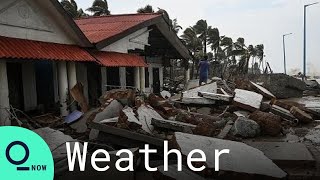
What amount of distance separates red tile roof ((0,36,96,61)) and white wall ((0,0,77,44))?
0.72 feet

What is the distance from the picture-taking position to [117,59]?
1398 cm

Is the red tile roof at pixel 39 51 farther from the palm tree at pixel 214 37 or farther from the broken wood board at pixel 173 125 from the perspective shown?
the palm tree at pixel 214 37

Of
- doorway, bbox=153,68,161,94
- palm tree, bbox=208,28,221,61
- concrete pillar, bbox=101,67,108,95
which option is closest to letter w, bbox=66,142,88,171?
concrete pillar, bbox=101,67,108,95

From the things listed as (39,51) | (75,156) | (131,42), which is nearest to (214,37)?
(131,42)

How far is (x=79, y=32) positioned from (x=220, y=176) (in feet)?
27.9

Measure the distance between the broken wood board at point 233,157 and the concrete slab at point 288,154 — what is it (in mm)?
306

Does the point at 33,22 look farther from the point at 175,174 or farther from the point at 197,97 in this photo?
the point at 175,174

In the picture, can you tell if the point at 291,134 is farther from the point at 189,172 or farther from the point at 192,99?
the point at 189,172

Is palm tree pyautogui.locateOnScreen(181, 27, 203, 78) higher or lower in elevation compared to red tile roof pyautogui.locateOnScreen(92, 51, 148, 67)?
higher

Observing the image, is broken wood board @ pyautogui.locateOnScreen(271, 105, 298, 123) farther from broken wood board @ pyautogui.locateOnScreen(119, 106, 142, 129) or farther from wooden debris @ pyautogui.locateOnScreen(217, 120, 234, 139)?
broken wood board @ pyautogui.locateOnScreen(119, 106, 142, 129)

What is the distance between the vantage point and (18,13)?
9844mm

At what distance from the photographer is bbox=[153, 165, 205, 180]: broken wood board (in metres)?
4.70

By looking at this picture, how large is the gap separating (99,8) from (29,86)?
24532 millimetres

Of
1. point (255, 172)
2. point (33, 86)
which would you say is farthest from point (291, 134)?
point (33, 86)
